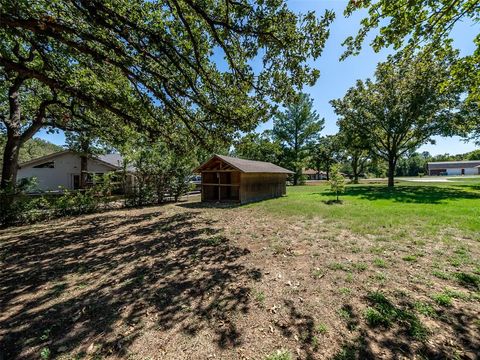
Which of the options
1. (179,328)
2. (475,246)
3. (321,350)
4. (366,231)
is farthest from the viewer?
(366,231)

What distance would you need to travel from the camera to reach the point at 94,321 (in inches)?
120

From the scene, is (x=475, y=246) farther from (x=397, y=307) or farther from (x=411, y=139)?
(x=411, y=139)

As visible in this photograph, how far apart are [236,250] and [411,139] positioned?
2722 centimetres

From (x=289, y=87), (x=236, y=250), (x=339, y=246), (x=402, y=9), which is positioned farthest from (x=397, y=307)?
(x=289, y=87)

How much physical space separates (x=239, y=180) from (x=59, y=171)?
19633 mm

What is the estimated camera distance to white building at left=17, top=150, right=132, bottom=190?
20109 millimetres

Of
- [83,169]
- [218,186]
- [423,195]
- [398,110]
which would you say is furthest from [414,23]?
[83,169]

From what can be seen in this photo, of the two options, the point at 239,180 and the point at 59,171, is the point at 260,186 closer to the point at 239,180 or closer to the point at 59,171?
the point at 239,180

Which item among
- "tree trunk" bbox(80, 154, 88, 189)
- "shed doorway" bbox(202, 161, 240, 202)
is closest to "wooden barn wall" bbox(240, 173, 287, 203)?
"shed doorway" bbox(202, 161, 240, 202)

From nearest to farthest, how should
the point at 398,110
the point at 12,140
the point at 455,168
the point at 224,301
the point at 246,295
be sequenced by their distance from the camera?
the point at 224,301 → the point at 246,295 → the point at 12,140 → the point at 398,110 → the point at 455,168

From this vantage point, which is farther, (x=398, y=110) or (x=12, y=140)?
(x=398, y=110)

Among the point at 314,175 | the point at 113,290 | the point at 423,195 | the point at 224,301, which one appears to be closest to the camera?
the point at 224,301

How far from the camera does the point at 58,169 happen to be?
69.3 ft

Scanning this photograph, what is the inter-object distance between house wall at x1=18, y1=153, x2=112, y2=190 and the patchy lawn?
1687 centimetres
